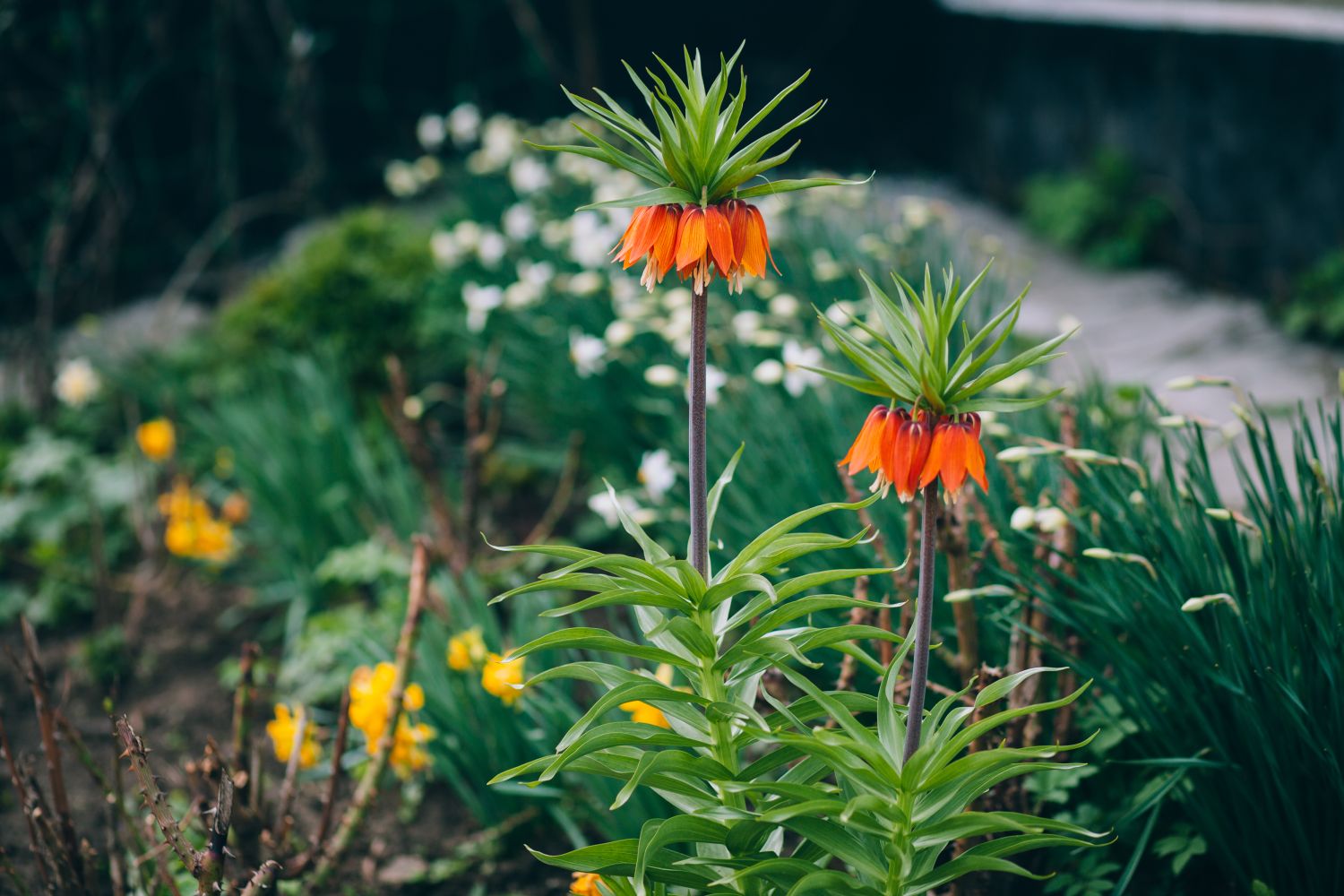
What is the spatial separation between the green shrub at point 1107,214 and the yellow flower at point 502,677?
3.86m

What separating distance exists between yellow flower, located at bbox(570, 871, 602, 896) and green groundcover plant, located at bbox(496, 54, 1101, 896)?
0.30ft

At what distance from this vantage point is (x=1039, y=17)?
5285 mm

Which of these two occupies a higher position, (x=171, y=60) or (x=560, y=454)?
(x=171, y=60)

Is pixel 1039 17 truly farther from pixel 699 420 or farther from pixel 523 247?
pixel 699 420

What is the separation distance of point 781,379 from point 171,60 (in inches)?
165

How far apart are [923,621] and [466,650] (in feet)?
3.59

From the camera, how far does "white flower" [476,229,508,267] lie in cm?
362

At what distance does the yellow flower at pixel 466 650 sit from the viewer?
1.99 m

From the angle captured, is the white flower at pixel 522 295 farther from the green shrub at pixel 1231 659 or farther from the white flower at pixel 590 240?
the green shrub at pixel 1231 659

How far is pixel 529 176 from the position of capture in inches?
159

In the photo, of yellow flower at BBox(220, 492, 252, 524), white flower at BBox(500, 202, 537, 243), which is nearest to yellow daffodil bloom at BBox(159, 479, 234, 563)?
yellow flower at BBox(220, 492, 252, 524)

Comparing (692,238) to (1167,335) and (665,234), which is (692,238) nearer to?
(665,234)

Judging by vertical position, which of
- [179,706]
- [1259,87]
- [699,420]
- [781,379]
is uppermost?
[1259,87]

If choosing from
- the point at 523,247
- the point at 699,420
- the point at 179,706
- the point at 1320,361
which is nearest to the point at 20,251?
the point at 523,247
